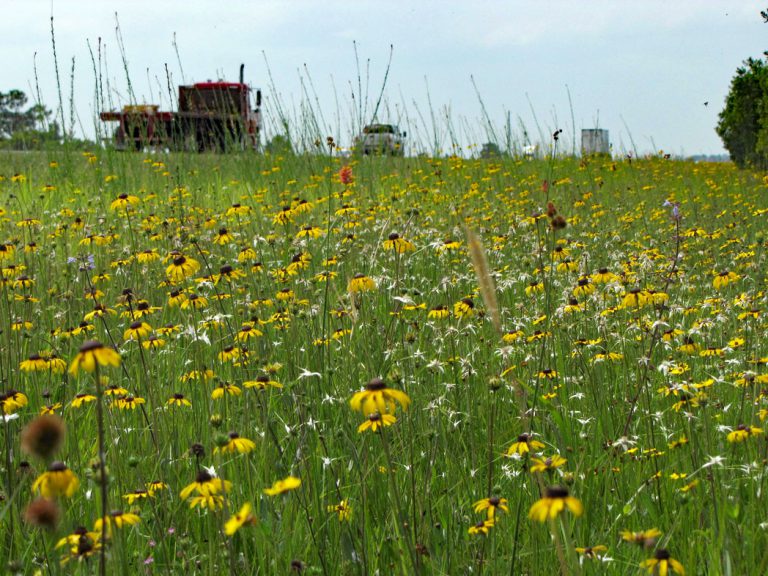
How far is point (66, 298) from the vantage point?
392 cm

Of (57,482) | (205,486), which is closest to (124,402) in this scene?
(205,486)

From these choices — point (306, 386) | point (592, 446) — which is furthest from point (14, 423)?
point (592, 446)

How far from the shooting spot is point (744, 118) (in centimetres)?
1677

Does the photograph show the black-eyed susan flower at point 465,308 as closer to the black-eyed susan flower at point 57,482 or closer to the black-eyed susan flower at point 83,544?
the black-eyed susan flower at point 83,544

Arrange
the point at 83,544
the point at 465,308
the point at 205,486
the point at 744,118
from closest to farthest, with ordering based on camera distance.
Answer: the point at 83,544 → the point at 205,486 → the point at 465,308 → the point at 744,118

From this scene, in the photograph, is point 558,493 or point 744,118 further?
point 744,118

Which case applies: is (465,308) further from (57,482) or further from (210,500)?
(57,482)

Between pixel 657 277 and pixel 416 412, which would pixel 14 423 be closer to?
pixel 416 412

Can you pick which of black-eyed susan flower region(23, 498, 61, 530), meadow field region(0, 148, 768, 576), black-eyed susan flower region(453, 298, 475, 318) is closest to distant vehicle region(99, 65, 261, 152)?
meadow field region(0, 148, 768, 576)

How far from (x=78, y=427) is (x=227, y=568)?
1.17 metres

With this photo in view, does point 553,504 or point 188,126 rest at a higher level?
point 188,126

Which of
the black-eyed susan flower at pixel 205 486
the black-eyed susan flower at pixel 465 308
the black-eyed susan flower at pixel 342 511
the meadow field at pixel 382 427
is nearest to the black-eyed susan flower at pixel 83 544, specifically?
the meadow field at pixel 382 427

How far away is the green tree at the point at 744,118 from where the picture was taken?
51.6 feet

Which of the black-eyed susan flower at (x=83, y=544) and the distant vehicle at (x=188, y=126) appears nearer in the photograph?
the black-eyed susan flower at (x=83, y=544)
